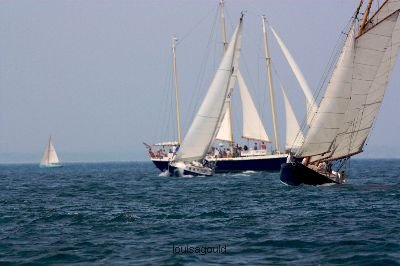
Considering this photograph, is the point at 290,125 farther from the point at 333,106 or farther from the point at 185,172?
the point at 333,106

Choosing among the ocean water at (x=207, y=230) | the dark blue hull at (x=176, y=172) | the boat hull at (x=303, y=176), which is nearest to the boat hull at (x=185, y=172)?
the dark blue hull at (x=176, y=172)

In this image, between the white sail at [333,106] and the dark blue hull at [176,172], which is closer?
the white sail at [333,106]

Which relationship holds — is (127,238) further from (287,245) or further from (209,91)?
(209,91)

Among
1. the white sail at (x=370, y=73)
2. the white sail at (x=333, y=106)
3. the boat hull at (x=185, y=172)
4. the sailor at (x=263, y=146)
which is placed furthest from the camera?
the sailor at (x=263, y=146)

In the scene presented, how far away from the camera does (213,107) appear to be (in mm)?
79000

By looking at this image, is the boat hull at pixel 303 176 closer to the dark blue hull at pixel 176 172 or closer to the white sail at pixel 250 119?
the dark blue hull at pixel 176 172

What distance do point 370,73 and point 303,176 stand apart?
8.83m

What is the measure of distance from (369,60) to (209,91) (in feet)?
91.2

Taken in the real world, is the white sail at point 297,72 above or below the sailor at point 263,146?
above

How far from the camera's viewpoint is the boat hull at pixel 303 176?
57.1m

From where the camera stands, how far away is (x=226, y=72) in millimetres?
79438

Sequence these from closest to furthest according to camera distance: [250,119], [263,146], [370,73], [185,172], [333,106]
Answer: [370,73] < [333,106] < [185,172] < [250,119] < [263,146]

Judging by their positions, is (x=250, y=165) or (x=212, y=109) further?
(x=250, y=165)

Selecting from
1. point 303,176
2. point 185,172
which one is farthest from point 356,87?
point 185,172
